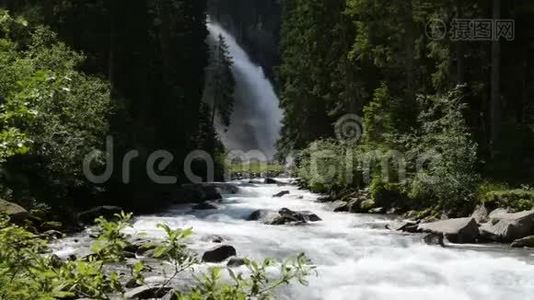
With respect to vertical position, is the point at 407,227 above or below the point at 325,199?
below

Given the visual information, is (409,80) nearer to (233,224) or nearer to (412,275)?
(233,224)

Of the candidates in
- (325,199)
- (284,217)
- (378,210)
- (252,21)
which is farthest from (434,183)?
(252,21)

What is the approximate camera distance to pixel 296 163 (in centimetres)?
4116

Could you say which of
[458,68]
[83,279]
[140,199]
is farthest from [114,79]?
[83,279]

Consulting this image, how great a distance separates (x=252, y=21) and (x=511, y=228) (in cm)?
8933

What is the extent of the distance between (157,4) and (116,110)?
58.9 ft

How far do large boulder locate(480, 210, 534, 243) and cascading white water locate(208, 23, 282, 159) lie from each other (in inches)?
2597

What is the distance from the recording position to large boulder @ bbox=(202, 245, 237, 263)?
1227cm

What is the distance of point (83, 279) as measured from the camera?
2.87 metres

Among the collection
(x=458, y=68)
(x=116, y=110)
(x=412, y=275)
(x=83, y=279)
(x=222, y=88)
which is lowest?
(x=412, y=275)

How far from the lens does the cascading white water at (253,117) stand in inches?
3206

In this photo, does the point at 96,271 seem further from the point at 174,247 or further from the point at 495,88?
the point at 495,88

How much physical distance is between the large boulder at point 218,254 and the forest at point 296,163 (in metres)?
0.05

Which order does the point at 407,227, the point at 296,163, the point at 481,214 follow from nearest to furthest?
the point at 407,227 → the point at 481,214 → the point at 296,163
